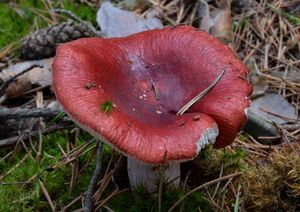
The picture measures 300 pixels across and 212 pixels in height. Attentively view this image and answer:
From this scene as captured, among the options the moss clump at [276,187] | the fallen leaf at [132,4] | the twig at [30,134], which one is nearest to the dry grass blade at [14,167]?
the twig at [30,134]

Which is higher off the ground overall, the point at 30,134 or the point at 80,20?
the point at 80,20

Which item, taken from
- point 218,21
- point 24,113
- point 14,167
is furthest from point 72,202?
point 218,21

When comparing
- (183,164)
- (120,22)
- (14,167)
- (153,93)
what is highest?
(153,93)

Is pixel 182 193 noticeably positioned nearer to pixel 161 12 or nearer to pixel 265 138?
pixel 265 138

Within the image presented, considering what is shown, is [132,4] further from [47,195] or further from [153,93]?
[47,195]

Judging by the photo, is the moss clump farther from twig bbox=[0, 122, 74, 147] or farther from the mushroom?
twig bbox=[0, 122, 74, 147]

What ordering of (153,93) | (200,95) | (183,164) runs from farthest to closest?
(183,164)
(153,93)
(200,95)

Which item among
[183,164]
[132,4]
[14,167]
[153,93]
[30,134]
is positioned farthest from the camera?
[132,4]

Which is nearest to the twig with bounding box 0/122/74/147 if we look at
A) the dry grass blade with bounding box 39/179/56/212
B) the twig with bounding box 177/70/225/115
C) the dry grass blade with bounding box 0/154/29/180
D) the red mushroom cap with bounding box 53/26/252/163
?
the dry grass blade with bounding box 0/154/29/180
